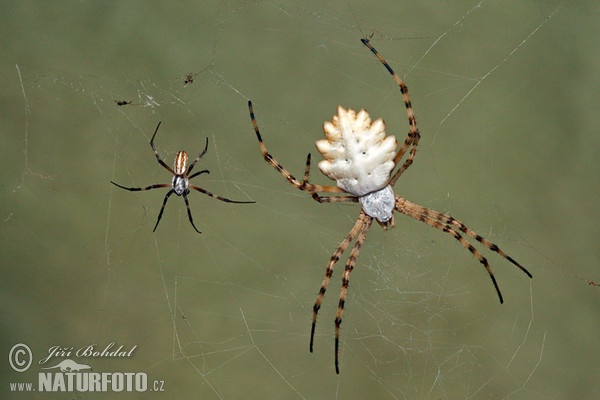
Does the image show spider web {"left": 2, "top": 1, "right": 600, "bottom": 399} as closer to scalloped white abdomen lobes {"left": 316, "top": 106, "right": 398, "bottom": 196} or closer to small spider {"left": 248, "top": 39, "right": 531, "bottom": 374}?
small spider {"left": 248, "top": 39, "right": 531, "bottom": 374}

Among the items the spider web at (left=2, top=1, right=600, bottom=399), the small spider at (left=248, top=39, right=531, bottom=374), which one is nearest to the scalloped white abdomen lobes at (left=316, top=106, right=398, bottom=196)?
the small spider at (left=248, top=39, right=531, bottom=374)

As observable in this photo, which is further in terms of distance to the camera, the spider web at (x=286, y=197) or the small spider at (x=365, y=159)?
the spider web at (x=286, y=197)

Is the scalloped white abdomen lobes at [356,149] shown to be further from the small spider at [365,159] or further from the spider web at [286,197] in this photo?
the spider web at [286,197]

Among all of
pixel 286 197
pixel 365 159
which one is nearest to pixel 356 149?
pixel 365 159

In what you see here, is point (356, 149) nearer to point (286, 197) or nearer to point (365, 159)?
point (365, 159)

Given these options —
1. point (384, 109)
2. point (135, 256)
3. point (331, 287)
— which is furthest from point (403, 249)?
point (135, 256)

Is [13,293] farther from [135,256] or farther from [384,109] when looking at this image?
[384,109]

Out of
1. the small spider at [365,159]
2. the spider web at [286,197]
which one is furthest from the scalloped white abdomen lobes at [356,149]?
the spider web at [286,197]
